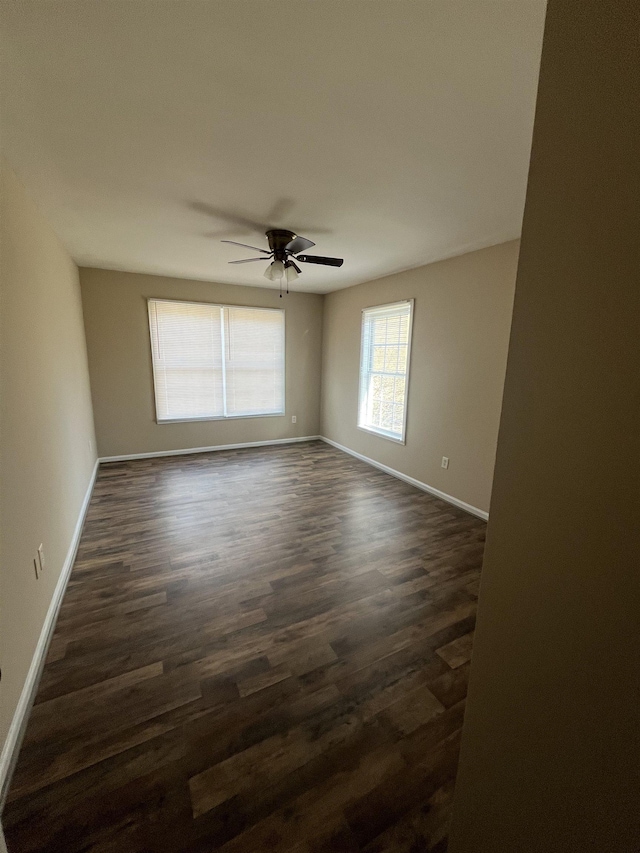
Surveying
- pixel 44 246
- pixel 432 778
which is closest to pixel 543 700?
pixel 432 778

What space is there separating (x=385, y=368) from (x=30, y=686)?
166 inches

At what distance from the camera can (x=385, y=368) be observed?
4594 mm

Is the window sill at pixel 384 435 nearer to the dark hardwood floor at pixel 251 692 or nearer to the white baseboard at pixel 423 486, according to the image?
the white baseboard at pixel 423 486

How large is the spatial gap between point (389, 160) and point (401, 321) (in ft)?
8.42

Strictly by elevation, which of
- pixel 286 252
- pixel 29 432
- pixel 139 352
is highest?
pixel 286 252

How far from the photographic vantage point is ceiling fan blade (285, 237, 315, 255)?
8.77 ft

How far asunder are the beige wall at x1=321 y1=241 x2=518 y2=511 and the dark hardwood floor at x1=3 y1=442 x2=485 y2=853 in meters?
0.85

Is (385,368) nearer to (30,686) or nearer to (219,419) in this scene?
(219,419)

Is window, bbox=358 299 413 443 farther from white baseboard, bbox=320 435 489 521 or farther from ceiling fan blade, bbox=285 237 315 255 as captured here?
ceiling fan blade, bbox=285 237 315 255

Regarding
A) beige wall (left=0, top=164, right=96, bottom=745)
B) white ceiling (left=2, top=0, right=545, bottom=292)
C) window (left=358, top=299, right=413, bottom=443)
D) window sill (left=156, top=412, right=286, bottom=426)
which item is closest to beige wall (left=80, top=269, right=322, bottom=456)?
window sill (left=156, top=412, right=286, bottom=426)

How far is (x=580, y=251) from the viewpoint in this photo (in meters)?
0.55

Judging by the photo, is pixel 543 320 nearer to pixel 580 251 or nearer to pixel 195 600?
pixel 580 251

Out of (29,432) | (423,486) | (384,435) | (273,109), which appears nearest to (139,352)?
(29,432)

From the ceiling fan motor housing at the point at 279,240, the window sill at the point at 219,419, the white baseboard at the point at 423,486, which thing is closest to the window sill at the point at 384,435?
the white baseboard at the point at 423,486
